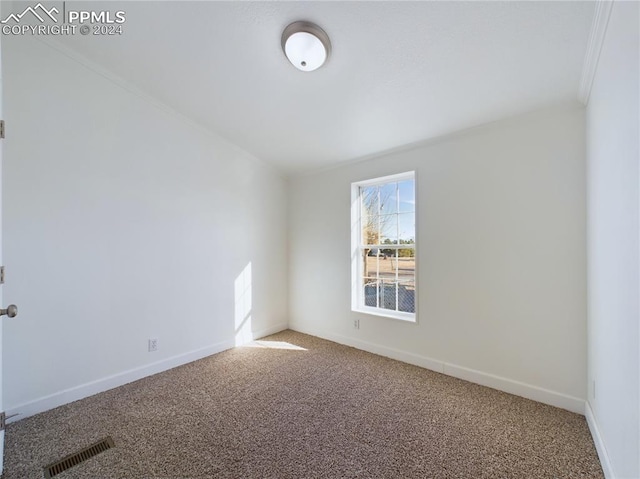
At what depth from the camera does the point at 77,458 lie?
171 cm

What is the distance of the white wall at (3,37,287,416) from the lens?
7.03 feet

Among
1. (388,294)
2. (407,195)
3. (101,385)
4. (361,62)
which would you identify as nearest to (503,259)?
(407,195)

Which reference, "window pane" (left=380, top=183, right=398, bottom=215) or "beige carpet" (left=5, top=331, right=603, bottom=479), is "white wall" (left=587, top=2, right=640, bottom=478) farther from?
"window pane" (left=380, top=183, right=398, bottom=215)

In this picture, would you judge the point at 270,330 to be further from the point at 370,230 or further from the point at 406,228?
the point at 406,228

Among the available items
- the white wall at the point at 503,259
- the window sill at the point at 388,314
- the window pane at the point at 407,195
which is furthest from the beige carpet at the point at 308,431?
the window pane at the point at 407,195

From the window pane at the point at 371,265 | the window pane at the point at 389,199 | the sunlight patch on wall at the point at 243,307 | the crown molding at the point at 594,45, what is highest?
the crown molding at the point at 594,45

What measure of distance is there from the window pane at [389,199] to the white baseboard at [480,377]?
5.11 ft

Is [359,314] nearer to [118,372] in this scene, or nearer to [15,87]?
[118,372]

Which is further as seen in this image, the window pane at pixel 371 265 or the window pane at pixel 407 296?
the window pane at pixel 371 265

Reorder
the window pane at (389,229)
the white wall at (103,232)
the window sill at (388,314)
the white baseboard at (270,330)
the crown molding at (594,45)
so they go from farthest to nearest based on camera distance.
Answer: the white baseboard at (270,330) < the window pane at (389,229) < the window sill at (388,314) < the white wall at (103,232) < the crown molding at (594,45)

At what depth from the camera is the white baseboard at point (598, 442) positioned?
1492mm

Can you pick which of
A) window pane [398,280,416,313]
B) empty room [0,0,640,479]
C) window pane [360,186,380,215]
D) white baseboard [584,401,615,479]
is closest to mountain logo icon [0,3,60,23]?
empty room [0,0,640,479]

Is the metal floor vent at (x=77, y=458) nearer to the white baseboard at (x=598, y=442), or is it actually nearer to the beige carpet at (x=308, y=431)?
the beige carpet at (x=308, y=431)

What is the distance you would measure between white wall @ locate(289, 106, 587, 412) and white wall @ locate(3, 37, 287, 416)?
6.31 feet
